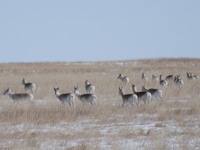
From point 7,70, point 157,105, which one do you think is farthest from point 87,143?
point 7,70

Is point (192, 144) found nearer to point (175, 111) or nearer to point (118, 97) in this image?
point (175, 111)

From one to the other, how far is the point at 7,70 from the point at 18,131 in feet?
115

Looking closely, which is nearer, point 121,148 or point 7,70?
point 121,148

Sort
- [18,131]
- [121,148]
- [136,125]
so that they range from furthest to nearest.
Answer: [136,125]
[18,131]
[121,148]

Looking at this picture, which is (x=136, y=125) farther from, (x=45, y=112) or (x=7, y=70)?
(x=7, y=70)

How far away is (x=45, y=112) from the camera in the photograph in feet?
55.2

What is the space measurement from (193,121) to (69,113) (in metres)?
4.96

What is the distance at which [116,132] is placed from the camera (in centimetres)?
1259

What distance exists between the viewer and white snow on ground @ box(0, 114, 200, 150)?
419 inches

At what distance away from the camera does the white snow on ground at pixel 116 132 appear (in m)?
10.6

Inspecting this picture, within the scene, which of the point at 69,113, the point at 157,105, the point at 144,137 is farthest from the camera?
the point at 157,105

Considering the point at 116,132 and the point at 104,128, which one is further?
the point at 104,128

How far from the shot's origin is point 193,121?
14.3 metres

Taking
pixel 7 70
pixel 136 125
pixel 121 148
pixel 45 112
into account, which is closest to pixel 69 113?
pixel 45 112
